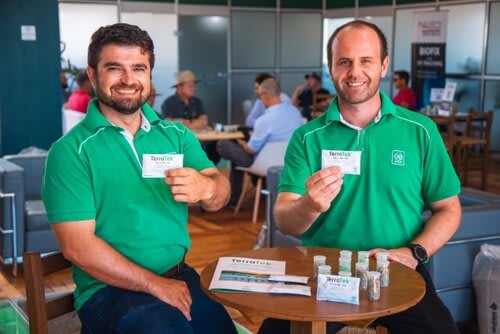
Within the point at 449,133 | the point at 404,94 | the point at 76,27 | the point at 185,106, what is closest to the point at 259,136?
the point at 185,106

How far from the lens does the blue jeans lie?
85.6 inches

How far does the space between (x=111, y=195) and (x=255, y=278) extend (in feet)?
1.85

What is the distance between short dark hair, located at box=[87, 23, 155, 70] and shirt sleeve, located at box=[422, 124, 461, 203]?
1066 mm

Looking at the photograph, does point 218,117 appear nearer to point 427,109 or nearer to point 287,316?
point 427,109

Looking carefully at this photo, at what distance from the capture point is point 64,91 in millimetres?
10148

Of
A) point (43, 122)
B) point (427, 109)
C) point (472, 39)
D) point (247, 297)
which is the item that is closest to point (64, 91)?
point (43, 122)

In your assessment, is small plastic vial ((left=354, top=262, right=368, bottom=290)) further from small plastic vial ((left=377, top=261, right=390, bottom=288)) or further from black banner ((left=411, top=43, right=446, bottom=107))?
black banner ((left=411, top=43, right=446, bottom=107))

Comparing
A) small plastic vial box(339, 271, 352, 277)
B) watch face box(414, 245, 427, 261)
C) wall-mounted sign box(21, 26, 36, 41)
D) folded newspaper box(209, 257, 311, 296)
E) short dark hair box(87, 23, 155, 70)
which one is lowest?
watch face box(414, 245, 427, 261)

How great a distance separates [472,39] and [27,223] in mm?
7415

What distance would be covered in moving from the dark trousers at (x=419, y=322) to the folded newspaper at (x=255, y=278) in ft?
1.02

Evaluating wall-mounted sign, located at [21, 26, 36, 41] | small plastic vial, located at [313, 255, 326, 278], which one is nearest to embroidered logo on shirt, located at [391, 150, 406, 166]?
small plastic vial, located at [313, 255, 326, 278]

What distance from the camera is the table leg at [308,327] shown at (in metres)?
1.90

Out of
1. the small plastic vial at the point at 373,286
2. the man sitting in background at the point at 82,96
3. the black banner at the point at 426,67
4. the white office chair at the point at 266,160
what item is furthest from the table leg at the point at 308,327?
the black banner at the point at 426,67

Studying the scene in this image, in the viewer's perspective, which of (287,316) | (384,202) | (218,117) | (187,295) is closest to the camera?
(287,316)
